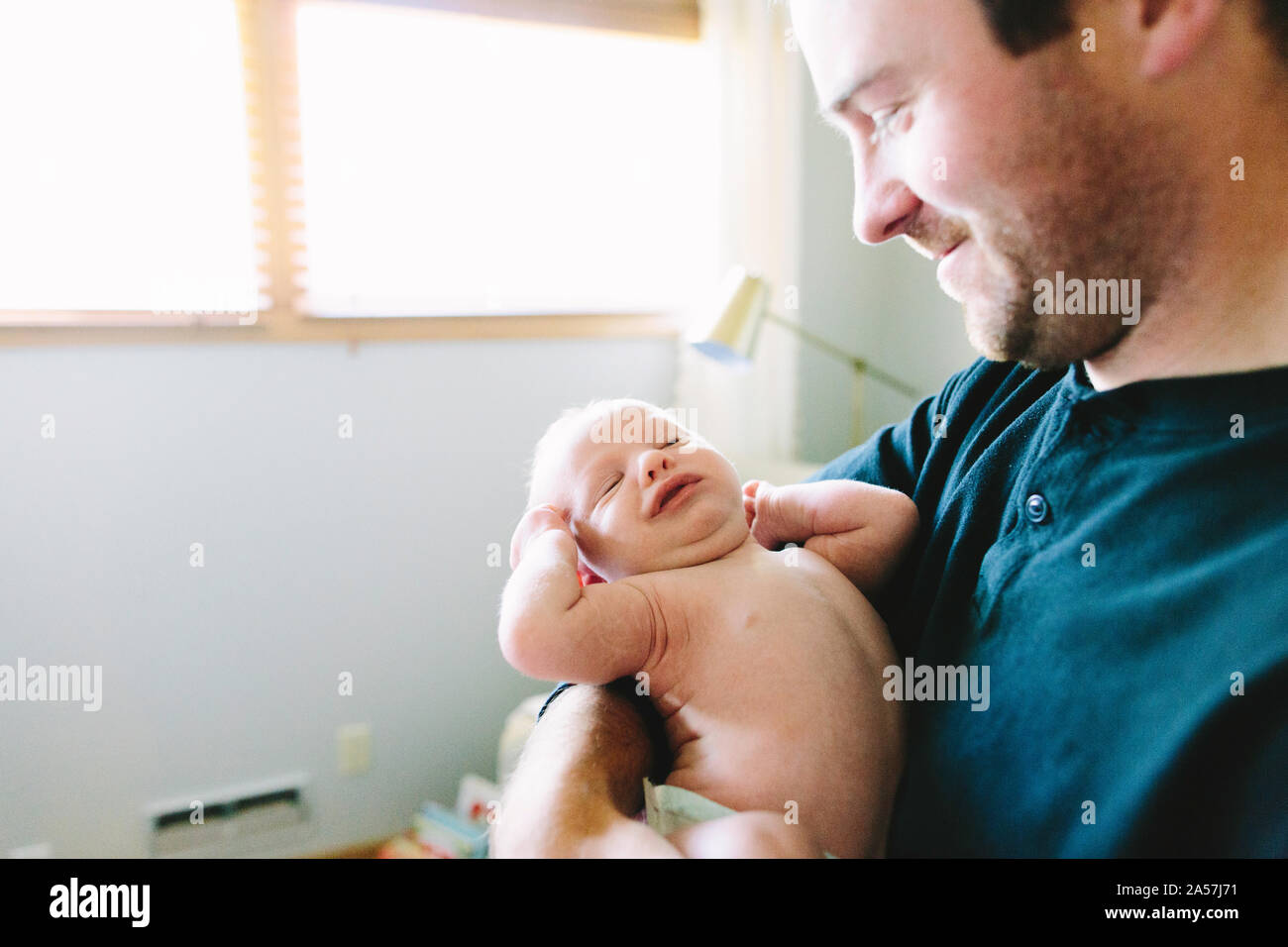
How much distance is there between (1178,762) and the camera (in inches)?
26.7

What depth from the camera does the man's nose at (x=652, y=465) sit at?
1.10 meters

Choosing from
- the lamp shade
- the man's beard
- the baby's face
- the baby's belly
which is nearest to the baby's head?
the baby's face

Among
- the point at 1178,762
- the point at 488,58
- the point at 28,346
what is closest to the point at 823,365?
the point at 488,58

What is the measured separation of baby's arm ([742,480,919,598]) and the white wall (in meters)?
1.78

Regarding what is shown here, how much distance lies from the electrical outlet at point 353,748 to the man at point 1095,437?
6.34 feet

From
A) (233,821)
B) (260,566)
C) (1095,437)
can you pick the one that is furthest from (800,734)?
(233,821)

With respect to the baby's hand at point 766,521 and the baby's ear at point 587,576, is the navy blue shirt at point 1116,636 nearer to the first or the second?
the baby's hand at point 766,521

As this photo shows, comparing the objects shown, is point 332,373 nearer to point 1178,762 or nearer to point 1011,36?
point 1011,36

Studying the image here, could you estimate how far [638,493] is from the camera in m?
1.11

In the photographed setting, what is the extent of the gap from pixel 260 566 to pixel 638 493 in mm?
1790

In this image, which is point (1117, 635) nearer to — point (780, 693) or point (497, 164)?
point (780, 693)

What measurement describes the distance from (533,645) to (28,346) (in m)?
2.03

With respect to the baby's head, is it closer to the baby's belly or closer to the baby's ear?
the baby's ear

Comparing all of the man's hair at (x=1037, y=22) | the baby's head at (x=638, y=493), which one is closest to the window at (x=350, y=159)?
the baby's head at (x=638, y=493)
